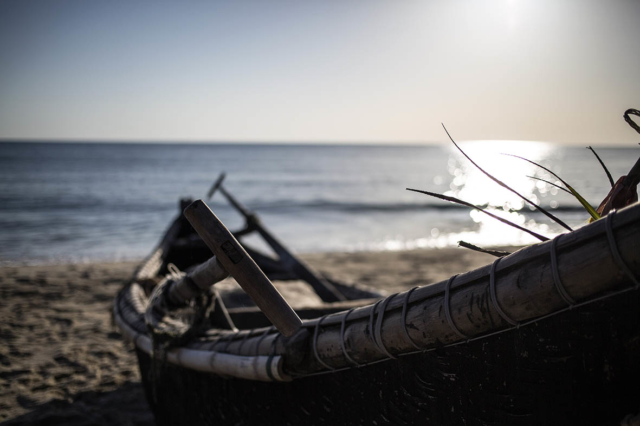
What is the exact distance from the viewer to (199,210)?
150cm

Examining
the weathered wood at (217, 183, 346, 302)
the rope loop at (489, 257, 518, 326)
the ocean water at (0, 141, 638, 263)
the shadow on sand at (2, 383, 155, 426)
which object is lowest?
A: the ocean water at (0, 141, 638, 263)

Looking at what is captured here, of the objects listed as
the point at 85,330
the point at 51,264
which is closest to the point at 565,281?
the point at 85,330

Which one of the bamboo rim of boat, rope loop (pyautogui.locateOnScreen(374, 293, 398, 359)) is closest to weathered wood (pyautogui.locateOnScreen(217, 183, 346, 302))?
the bamboo rim of boat

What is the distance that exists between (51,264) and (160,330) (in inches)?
294

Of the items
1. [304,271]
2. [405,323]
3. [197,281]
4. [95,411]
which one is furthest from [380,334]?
[304,271]

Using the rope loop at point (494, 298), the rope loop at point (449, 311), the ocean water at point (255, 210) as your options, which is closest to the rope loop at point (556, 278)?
the rope loop at point (494, 298)

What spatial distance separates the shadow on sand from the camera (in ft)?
9.70

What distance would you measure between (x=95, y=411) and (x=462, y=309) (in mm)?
2894

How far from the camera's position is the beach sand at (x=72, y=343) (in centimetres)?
313

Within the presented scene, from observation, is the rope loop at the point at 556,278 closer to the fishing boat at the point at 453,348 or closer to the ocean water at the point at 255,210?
the fishing boat at the point at 453,348

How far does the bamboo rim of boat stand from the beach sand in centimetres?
191

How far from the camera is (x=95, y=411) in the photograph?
3.09 meters

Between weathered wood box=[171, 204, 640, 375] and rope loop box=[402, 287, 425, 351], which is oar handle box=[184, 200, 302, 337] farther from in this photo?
rope loop box=[402, 287, 425, 351]

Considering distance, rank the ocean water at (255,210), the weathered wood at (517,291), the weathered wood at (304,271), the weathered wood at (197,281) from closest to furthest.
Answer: the weathered wood at (517,291) → the weathered wood at (197,281) → the weathered wood at (304,271) → the ocean water at (255,210)
